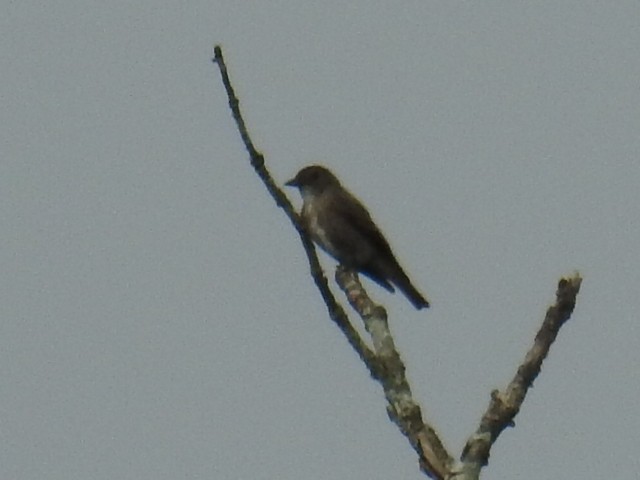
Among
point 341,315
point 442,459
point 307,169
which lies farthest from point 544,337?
point 307,169

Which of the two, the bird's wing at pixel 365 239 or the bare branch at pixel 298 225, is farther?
the bird's wing at pixel 365 239

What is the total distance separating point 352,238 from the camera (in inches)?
457

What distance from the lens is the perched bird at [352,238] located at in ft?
37.9

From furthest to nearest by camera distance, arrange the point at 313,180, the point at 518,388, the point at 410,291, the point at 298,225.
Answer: the point at 313,180 → the point at 410,291 → the point at 298,225 → the point at 518,388

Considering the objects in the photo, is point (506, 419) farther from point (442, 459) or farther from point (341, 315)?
point (341, 315)

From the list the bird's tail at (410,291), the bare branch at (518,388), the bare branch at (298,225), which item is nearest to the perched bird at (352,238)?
the bird's tail at (410,291)

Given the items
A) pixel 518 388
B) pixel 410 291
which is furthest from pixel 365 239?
pixel 518 388

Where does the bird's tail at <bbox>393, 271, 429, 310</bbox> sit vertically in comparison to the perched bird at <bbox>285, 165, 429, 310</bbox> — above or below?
below

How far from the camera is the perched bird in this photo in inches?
454

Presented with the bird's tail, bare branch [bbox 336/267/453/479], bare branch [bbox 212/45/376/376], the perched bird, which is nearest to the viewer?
bare branch [bbox 336/267/453/479]

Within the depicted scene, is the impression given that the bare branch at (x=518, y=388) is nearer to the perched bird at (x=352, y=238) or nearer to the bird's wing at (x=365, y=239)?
the perched bird at (x=352, y=238)

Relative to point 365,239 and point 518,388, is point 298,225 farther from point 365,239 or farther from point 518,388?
point 365,239

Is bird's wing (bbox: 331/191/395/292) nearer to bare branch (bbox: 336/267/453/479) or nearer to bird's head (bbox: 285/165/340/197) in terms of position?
bird's head (bbox: 285/165/340/197)

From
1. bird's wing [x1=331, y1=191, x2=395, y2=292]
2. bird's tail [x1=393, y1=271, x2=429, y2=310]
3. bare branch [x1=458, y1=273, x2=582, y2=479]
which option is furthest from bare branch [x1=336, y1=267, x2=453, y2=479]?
bird's wing [x1=331, y1=191, x2=395, y2=292]
